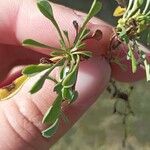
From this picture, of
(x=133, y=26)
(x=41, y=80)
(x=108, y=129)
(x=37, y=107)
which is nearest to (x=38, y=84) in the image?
(x=41, y=80)

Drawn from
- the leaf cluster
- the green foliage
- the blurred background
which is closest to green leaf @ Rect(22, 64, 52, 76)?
the green foliage

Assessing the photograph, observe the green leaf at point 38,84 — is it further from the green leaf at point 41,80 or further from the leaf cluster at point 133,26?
the leaf cluster at point 133,26

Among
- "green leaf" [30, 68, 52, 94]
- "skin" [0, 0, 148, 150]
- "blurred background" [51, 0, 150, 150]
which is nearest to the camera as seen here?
"green leaf" [30, 68, 52, 94]

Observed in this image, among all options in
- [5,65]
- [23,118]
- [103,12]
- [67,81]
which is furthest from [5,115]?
[103,12]

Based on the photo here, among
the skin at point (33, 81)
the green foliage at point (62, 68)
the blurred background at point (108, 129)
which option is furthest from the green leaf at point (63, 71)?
the blurred background at point (108, 129)

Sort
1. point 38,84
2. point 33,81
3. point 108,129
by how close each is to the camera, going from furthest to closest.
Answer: point 108,129
point 33,81
point 38,84

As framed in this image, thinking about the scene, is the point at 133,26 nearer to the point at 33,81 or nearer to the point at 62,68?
the point at 62,68

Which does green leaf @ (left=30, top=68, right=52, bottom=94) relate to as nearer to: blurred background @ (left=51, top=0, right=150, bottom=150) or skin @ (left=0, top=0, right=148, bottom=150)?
skin @ (left=0, top=0, right=148, bottom=150)
